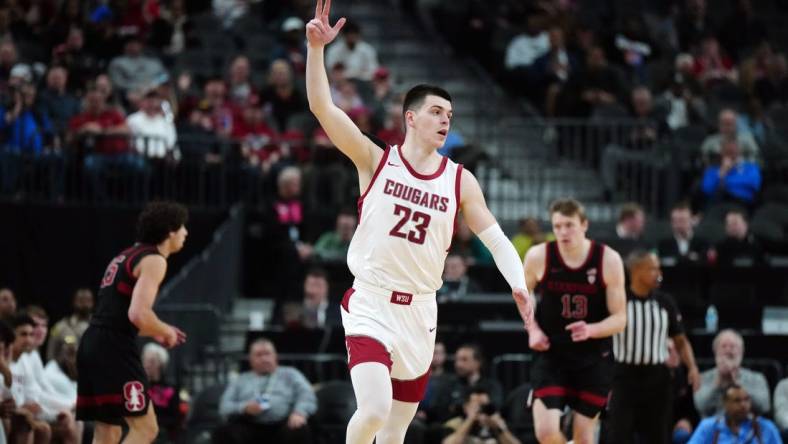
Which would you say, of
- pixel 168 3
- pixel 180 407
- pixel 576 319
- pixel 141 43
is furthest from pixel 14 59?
pixel 576 319

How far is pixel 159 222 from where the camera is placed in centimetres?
1062

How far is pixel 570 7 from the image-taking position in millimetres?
24562

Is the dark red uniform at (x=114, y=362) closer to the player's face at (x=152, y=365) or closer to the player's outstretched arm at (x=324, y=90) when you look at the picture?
the player's outstretched arm at (x=324, y=90)

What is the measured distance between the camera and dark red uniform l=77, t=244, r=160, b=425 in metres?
10.5

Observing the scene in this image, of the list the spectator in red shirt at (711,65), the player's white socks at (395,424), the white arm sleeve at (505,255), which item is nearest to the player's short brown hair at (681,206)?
the spectator in red shirt at (711,65)

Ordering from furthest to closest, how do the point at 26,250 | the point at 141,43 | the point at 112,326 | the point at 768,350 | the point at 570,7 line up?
1. the point at 570,7
2. the point at 141,43
3. the point at 26,250
4. the point at 768,350
5. the point at 112,326

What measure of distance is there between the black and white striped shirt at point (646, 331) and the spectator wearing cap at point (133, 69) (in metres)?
9.02

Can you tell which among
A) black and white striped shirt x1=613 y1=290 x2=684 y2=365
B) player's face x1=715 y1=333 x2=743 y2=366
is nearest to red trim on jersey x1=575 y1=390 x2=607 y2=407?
black and white striped shirt x1=613 y1=290 x2=684 y2=365

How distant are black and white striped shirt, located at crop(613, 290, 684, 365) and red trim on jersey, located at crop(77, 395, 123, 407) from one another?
4244 mm

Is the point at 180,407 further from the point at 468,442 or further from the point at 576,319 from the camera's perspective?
the point at 576,319

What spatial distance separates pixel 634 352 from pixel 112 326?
4.46 metres

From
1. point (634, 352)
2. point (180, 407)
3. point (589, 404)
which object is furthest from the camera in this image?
point (180, 407)

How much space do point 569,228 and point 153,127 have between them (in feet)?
26.8

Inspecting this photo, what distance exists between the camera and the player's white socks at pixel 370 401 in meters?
8.83
